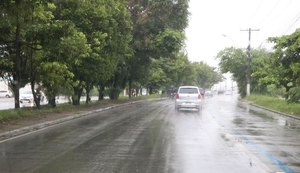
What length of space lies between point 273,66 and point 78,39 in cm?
2126

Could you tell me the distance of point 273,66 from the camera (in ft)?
133

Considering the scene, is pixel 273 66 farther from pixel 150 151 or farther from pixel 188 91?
pixel 150 151

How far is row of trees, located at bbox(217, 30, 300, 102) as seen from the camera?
28.8m

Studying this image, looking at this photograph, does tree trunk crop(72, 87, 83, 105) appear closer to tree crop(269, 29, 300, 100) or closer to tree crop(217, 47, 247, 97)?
tree crop(269, 29, 300, 100)

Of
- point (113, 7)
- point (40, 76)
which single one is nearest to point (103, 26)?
point (113, 7)

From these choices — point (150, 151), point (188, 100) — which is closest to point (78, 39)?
point (188, 100)

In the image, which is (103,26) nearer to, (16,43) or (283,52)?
(16,43)

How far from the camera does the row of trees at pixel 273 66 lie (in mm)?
28828

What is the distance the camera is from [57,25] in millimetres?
22016

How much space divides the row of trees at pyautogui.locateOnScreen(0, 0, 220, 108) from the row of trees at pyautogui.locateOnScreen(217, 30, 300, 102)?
9.97m

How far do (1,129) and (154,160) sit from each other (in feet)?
27.6

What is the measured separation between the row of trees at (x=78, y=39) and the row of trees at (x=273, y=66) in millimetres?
9970

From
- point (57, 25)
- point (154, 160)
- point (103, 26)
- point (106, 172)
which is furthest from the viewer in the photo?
point (103, 26)

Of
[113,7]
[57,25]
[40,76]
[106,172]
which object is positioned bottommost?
[106,172]
